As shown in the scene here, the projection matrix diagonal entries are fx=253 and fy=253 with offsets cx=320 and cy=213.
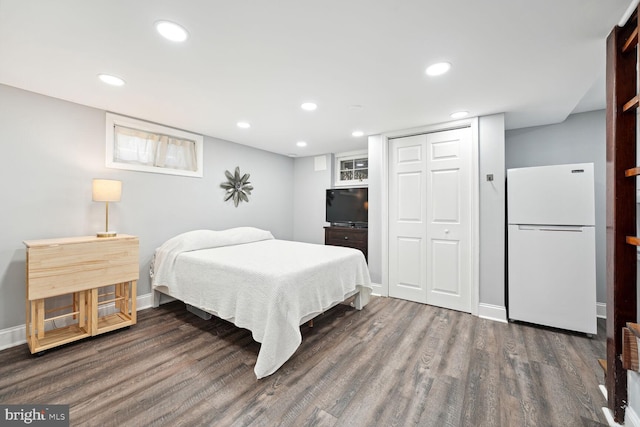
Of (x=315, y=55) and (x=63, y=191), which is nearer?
(x=315, y=55)

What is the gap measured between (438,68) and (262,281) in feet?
7.18

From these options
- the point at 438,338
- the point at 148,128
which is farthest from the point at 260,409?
the point at 148,128

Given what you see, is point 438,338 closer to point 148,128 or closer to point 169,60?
point 169,60

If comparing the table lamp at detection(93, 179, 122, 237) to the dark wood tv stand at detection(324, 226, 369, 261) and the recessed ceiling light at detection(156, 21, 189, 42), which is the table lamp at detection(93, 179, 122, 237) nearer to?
the recessed ceiling light at detection(156, 21, 189, 42)

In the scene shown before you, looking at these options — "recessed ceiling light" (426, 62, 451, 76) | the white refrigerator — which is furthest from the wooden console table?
the white refrigerator

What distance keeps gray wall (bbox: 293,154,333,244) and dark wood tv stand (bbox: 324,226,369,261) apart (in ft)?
2.08

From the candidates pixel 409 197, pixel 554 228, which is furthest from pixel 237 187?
pixel 554 228

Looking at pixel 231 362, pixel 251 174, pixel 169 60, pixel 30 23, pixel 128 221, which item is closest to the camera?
pixel 30 23

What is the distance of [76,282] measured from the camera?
90.1 inches

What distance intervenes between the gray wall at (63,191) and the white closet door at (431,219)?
2.87 m

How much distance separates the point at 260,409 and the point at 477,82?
2.98m

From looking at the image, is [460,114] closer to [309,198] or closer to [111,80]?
[309,198]

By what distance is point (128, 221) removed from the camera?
3037 millimetres

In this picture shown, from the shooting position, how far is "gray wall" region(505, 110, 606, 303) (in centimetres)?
301
